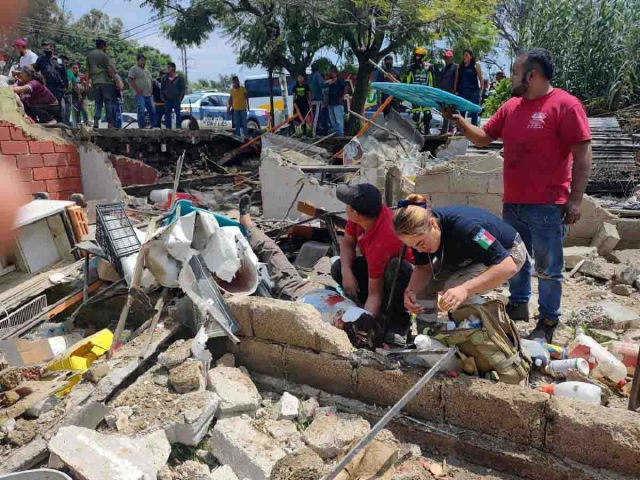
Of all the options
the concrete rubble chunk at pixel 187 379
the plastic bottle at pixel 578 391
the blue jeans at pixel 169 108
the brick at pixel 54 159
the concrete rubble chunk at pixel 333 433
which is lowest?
the concrete rubble chunk at pixel 333 433

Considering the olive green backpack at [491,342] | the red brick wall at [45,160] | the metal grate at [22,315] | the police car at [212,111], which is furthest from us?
the police car at [212,111]

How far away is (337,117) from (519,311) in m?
9.76

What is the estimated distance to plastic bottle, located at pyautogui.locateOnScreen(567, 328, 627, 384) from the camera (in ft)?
9.39

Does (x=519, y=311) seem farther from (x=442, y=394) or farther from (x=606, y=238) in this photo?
(x=606, y=238)

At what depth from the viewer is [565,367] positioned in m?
2.91

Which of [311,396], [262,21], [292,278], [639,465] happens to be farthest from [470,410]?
[262,21]

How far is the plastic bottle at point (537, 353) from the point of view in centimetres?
304

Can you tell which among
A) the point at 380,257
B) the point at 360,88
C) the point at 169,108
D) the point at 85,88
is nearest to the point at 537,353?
the point at 380,257

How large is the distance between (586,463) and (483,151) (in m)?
4.99

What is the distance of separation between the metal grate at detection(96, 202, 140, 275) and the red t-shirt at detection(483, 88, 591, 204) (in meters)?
3.51

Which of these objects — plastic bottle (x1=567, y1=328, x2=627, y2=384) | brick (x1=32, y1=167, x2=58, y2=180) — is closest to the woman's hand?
plastic bottle (x1=567, y1=328, x2=627, y2=384)

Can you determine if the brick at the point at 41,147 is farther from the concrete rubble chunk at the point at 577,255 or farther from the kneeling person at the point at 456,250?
the concrete rubble chunk at the point at 577,255

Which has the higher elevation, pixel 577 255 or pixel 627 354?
pixel 627 354

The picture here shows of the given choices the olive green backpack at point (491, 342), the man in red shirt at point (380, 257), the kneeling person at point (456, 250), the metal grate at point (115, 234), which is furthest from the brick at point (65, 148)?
the olive green backpack at point (491, 342)
